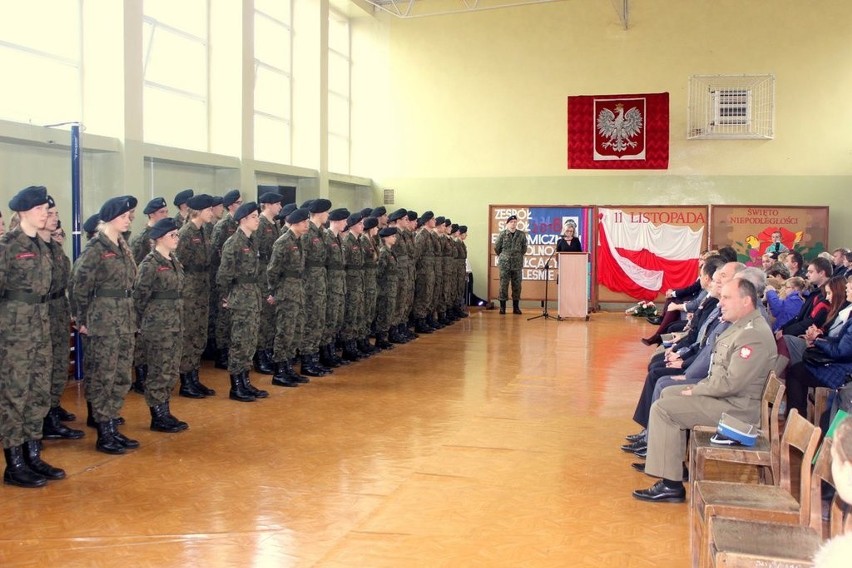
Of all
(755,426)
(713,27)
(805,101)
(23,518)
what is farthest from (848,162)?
(23,518)

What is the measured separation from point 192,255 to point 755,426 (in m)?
4.79

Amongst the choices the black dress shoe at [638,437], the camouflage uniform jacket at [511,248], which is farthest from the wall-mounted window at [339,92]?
the black dress shoe at [638,437]

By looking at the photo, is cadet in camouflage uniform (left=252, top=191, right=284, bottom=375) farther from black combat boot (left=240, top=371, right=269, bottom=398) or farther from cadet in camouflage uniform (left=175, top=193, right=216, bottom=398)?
black combat boot (left=240, top=371, right=269, bottom=398)

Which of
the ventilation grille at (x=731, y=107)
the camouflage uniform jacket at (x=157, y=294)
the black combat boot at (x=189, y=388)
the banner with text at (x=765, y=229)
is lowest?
the black combat boot at (x=189, y=388)

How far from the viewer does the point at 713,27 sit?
46.0 feet

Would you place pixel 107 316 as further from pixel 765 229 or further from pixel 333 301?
pixel 765 229

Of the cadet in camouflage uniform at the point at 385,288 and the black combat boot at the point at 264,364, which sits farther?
the cadet in camouflage uniform at the point at 385,288

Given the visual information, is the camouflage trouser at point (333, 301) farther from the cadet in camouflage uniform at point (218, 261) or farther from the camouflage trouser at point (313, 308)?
the cadet in camouflage uniform at point (218, 261)

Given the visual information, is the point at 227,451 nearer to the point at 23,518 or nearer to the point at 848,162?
the point at 23,518

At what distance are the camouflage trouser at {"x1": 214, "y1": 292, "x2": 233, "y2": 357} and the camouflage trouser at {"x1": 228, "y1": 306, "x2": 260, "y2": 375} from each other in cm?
112

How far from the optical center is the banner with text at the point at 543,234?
14531 mm

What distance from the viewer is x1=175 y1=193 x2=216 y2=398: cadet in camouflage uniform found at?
6711mm

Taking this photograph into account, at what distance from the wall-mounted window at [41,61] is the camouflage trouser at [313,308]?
300 cm

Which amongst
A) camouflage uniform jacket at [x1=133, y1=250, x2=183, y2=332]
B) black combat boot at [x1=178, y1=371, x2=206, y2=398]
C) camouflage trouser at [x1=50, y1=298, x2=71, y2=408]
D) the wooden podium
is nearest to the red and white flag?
the wooden podium
